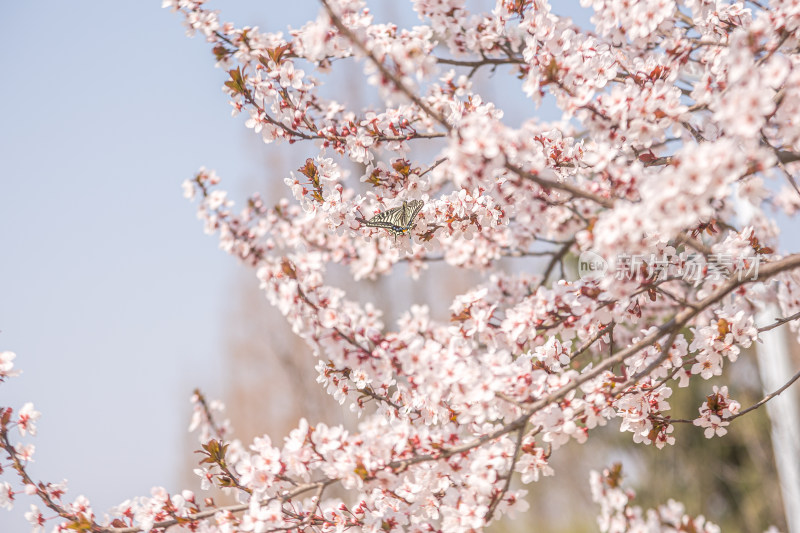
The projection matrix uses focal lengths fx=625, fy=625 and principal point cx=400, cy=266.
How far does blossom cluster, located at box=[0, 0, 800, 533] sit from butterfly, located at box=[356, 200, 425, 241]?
38 millimetres

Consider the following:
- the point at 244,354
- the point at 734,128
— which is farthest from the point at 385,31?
the point at 244,354

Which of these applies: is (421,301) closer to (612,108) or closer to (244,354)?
(244,354)

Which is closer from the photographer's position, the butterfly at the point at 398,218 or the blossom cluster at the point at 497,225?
the blossom cluster at the point at 497,225

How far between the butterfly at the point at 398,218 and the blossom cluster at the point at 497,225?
0.12 ft

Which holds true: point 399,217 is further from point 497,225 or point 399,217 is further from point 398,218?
point 497,225

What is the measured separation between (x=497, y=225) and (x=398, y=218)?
376 millimetres

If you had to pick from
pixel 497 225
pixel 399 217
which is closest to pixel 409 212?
pixel 399 217

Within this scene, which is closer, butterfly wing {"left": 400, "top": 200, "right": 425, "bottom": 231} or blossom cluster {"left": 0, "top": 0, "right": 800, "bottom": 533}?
blossom cluster {"left": 0, "top": 0, "right": 800, "bottom": 533}

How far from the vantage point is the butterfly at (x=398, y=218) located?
6.92 feet

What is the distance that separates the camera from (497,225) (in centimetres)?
224

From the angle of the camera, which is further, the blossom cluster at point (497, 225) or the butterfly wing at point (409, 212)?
the butterfly wing at point (409, 212)

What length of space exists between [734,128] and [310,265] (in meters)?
1.68

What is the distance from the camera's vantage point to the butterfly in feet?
6.92

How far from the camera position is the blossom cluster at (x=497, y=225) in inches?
56.3
